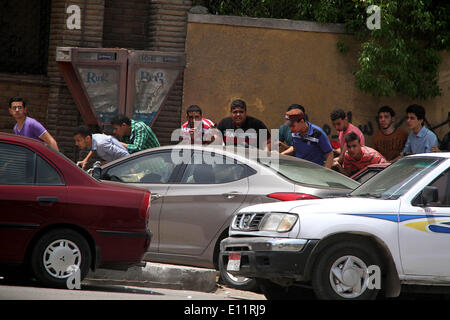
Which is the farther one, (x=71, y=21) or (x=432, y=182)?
(x=71, y=21)

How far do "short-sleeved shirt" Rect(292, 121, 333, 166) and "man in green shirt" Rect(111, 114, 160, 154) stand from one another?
2039mm

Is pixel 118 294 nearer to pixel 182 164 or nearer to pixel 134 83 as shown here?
pixel 182 164

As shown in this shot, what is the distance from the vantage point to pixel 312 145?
11.7 metres

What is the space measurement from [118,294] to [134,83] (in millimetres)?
6872

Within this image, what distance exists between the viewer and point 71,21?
15852 mm

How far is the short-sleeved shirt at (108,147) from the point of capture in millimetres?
11742

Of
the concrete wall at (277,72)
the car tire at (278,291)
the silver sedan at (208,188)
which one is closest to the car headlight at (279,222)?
the car tire at (278,291)

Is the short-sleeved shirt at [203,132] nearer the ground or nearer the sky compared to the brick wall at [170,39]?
nearer the ground

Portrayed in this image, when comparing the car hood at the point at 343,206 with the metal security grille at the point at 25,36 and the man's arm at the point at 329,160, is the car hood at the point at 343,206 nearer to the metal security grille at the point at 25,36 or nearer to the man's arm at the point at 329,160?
the man's arm at the point at 329,160

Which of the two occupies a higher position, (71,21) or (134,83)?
(71,21)

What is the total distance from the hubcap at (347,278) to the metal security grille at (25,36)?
34.0 feet

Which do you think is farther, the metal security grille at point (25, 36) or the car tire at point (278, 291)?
the metal security grille at point (25, 36)
